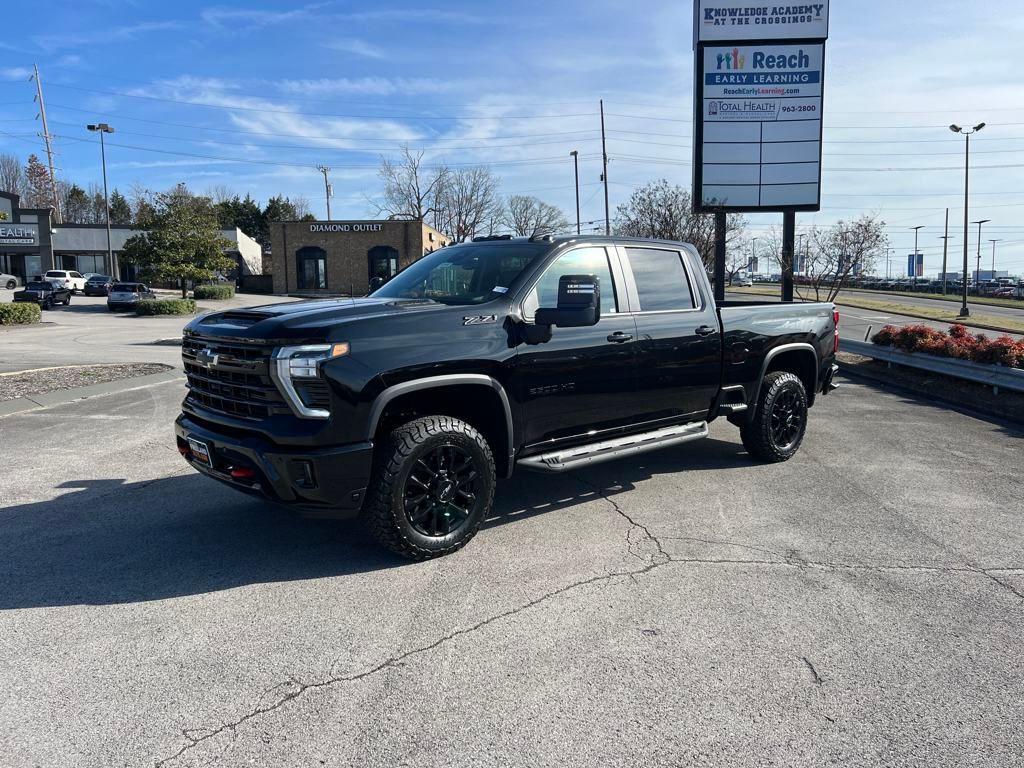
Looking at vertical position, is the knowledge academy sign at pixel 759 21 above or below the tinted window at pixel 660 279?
above

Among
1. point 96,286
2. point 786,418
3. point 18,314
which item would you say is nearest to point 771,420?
point 786,418

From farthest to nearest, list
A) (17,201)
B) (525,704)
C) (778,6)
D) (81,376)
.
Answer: (17,201) → (778,6) → (81,376) → (525,704)

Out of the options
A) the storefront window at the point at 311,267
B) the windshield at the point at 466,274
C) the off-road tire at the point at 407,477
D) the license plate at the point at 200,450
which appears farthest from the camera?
the storefront window at the point at 311,267

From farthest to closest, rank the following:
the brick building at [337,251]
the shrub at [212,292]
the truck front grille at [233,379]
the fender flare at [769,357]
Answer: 1. the brick building at [337,251]
2. the shrub at [212,292]
3. the fender flare at [769,357]
4. the truck front grille at [233,379]

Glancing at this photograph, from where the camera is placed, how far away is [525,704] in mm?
3004

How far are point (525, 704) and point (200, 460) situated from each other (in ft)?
8.61

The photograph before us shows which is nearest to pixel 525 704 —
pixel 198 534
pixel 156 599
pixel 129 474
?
pixel 156 599

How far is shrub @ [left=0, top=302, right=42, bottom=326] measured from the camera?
2536cm

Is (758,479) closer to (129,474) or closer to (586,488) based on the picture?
(586,488)

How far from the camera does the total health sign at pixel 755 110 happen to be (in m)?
18.9

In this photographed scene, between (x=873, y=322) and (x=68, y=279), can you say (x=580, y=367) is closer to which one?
(x=873, y=322)

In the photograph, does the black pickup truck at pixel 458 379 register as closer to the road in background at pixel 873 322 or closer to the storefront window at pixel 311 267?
the road in background at pixel 873 322

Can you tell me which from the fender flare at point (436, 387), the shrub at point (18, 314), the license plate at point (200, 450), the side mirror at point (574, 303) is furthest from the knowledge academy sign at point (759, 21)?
the shrub at point (18, 314)

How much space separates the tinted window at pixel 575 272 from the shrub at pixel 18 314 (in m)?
26.7
